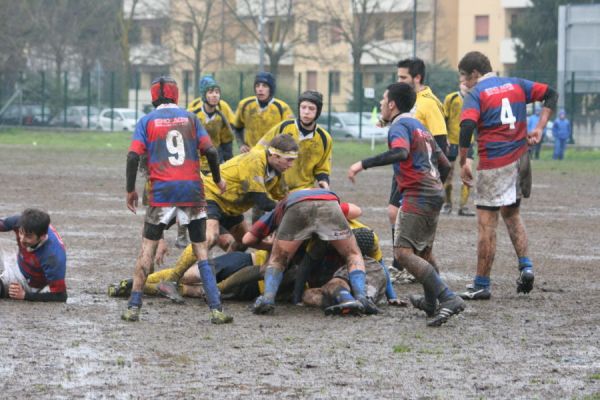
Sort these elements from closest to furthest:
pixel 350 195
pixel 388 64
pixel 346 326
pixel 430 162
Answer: pixel 346 326
pixel 430 162
pixel 350 195
pixel 388 64

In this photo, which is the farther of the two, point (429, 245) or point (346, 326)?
point (429, 245)

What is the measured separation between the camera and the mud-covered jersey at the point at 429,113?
12.6m

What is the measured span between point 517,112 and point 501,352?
317 centimetres

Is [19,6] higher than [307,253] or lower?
higher

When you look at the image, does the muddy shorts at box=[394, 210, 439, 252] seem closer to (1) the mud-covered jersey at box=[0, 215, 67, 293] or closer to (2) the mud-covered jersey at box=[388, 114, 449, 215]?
(2) the mud-covered jersey at box=[388, 114, 449, 215]

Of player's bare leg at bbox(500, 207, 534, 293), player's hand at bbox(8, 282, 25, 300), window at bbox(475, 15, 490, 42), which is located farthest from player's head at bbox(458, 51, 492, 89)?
window at bbox(475, 15, 490, 42)

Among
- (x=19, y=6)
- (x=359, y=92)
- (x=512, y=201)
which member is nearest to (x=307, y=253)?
(x=512, y=201)

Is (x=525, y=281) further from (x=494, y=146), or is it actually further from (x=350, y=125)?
(x=350, y=125)

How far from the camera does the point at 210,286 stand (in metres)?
9.70

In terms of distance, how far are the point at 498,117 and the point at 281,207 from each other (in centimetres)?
213

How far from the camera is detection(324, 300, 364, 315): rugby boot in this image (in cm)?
980

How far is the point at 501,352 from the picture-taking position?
841 centimetres

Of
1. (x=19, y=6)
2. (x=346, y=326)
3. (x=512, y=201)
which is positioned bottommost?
(x=346, y=326)

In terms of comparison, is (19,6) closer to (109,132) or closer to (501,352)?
(109,132)
